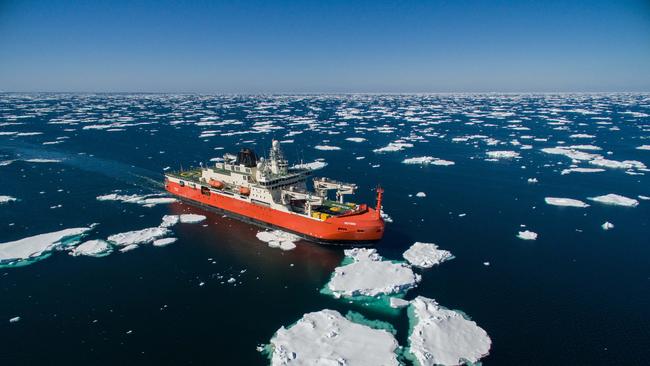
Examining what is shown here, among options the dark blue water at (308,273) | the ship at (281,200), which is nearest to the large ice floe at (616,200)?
the dark blue water at (308,273)

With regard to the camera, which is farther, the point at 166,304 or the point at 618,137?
the point at 618,137

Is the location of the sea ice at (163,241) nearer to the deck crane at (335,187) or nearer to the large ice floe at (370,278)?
the deck crane at (335,187)

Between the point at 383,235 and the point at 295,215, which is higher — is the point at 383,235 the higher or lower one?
the lower one

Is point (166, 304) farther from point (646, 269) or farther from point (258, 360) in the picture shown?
point (646, 269)

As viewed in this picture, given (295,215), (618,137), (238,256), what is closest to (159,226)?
(238,256)

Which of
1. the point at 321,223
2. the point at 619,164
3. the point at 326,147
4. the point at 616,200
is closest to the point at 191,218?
the point at 321,223

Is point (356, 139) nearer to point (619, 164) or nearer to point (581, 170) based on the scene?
point (581, 170)

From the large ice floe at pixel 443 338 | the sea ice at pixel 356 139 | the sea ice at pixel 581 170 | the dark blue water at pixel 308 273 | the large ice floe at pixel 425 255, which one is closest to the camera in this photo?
the large ice floe at pixel 443 338
